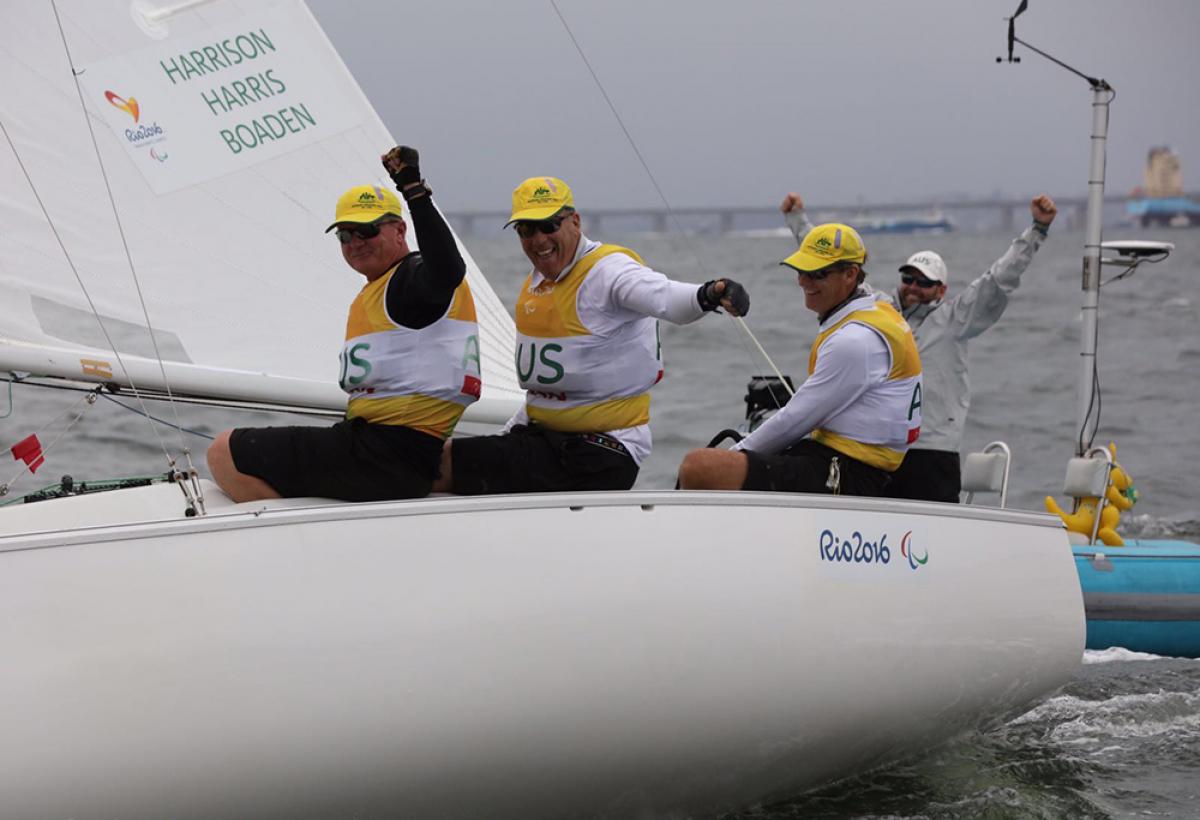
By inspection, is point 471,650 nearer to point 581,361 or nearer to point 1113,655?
point 581,361

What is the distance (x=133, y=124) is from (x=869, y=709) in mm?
2858

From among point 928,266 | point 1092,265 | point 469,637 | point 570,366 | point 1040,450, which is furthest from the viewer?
point 1040,450

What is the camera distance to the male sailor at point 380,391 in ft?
11.5

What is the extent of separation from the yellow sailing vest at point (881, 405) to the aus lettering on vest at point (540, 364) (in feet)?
2.08

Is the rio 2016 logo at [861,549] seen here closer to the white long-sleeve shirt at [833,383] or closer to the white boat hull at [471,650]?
the white boat hull at [471,650]

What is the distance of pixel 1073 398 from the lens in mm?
11914

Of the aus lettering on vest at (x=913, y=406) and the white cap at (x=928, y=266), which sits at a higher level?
Answer: the white cap at (x=928, y=266)

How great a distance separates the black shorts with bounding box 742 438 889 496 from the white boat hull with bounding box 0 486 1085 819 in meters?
0.26

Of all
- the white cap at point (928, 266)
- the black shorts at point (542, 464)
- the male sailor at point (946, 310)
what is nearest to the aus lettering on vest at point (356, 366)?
the black shorts at point (542, 464)

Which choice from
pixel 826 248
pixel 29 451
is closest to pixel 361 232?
pixel 826 248

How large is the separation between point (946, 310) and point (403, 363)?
8.22ft

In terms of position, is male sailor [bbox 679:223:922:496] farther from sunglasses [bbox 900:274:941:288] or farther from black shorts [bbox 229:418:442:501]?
sunglasses [bbox 900:274:941:288]

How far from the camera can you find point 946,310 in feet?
17.8

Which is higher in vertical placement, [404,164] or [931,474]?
[404,164]
